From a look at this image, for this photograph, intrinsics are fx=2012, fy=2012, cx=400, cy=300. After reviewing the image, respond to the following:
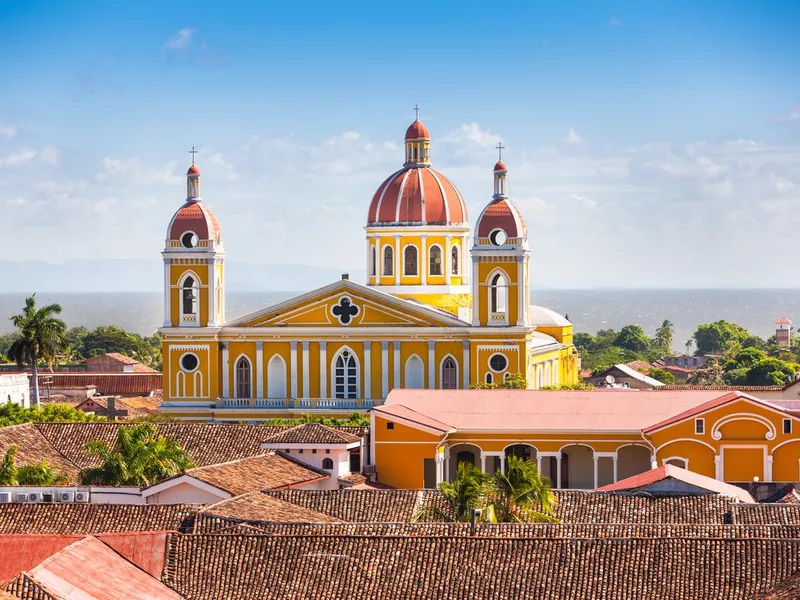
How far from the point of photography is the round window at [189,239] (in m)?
71.1

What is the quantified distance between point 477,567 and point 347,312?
38.1 meters

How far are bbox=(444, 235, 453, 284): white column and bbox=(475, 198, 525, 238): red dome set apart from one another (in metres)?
4.30

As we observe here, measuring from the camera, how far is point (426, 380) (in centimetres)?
6912

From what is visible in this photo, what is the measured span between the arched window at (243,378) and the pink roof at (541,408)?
Result: 12.6 metres

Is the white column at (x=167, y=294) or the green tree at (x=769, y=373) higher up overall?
the white column at (x=167, y=294)

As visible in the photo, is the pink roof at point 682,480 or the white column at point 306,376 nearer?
the pink roof at point 682,480

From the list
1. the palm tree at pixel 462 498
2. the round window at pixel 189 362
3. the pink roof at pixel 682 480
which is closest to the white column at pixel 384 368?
the round window at pixel 189 362

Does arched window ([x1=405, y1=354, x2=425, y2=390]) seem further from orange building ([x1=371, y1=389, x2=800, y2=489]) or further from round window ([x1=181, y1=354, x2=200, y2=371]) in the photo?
orange building ([x1=371, y1=389, x2=800, y2=489])

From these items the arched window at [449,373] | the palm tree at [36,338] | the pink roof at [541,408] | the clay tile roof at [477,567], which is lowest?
the clay tile roof at [477,567]

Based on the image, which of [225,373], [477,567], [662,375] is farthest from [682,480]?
[662,375]

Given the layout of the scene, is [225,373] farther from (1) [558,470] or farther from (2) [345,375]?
(1) [558,470]

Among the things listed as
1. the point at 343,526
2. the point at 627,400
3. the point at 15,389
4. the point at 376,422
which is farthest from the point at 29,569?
the point at 15,389

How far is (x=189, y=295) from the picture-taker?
71375 mm

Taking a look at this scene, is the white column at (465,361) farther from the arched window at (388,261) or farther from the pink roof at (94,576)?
the pink roof at (94,576)
